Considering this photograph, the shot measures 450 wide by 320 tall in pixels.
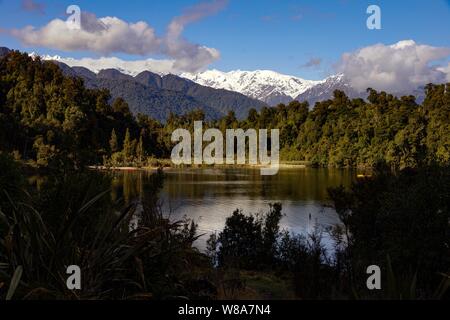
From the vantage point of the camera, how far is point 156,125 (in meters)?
118

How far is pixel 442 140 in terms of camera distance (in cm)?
7150

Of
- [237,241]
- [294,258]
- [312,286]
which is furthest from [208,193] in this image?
[312,286]

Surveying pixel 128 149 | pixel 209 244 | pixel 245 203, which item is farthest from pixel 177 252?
pixel 128 149

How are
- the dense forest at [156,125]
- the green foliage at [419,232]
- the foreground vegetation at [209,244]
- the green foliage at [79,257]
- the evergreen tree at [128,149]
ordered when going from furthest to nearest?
the evergreen tree at [128,149] < the dense forest at [156,125] < the green foliage at [419,232] < the foreground vegetation at [209,244] < the green foliage at [79,257]

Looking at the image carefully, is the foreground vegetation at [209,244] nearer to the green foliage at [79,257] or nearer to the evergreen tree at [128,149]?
the green foliage at [79,257]

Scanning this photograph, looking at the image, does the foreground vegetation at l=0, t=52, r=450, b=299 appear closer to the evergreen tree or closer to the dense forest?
the dense forest

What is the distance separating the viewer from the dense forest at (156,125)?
235ft

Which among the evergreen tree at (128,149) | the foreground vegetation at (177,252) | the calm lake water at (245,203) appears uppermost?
the evergreen tree at (128,149)

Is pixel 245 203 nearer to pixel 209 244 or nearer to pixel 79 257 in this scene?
pixel 209 244

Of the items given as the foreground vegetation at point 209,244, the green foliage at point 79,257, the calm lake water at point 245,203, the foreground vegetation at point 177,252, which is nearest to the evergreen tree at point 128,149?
the calm lake water at point 245,203

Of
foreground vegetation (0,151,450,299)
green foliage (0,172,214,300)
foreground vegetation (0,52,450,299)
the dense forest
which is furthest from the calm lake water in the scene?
the dense forest
